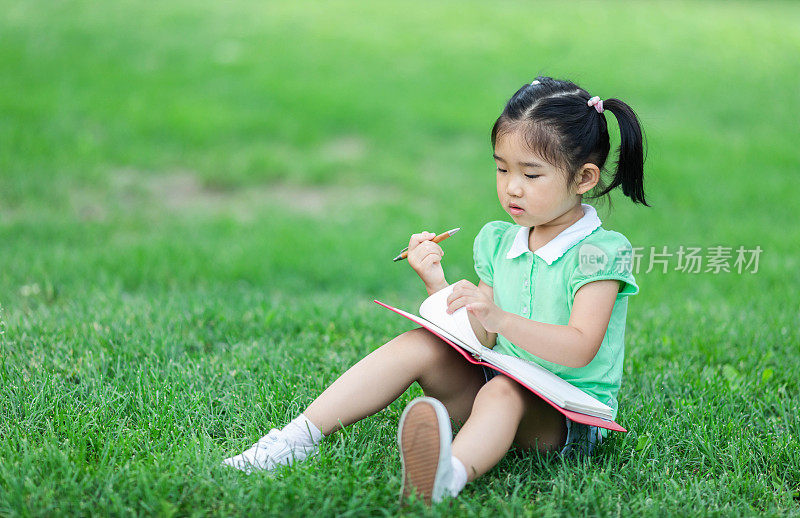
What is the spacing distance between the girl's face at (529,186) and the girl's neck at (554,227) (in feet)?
0.15

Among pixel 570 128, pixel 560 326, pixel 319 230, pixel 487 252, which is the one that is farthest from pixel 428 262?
pixel 319 230

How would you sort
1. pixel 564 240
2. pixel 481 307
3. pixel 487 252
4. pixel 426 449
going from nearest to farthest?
pixel 426 449, pixel 481 307, pixel 564 240, pixel 487 252

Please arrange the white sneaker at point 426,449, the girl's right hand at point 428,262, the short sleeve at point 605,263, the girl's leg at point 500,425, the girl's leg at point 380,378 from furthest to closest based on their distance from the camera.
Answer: the girl's right hand at point 428,262, the girl's leg at point 380,378, the short sleeve at point 605,263, the girl's leg at point 500,425, the white sneaker at point 426,449

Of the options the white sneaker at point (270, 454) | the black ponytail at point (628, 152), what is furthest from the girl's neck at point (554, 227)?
the white sneaker at point (270, 454)

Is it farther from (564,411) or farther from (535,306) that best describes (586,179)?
(564,411)

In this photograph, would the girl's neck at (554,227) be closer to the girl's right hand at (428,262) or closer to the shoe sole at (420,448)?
the girl's right hand at (428,262)

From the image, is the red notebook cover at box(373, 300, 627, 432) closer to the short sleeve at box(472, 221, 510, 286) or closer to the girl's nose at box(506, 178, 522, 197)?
the short sleeve at box(472, 221, 510, 286)

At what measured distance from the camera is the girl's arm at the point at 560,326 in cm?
204

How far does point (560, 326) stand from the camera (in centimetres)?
208

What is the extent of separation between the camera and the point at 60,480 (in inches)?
78.6

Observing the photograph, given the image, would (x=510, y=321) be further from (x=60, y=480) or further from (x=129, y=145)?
(x=129, y=145)

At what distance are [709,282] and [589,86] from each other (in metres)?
3.80

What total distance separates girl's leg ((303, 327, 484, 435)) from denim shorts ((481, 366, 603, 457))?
15cm

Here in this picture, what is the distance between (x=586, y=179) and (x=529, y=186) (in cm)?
18
